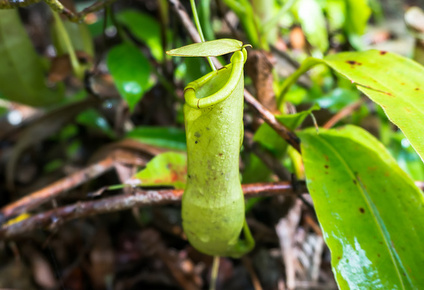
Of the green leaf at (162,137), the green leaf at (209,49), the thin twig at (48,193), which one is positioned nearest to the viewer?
the green leaf at (209,49)

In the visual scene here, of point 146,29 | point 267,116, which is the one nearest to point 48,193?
point 267,116

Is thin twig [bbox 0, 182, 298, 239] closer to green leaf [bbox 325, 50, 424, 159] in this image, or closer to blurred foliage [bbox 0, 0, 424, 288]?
blurred foliage [bbox 0, 0, 424, 288]

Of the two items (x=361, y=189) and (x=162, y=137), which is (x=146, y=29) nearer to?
(x=162, y=137)

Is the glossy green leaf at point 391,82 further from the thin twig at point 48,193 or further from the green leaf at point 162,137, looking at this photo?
the thin twig at point 48,193

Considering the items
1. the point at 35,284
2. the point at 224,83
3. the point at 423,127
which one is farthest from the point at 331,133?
the point at 35,284

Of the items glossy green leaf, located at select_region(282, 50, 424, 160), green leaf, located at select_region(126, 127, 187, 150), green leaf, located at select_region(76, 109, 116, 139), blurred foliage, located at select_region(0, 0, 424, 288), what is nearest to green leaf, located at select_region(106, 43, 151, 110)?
blurred foliage, located at select_region(0, 0, 424, 288)

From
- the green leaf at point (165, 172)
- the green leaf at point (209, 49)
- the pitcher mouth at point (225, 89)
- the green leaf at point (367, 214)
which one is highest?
the green leaf at point (209, 49)

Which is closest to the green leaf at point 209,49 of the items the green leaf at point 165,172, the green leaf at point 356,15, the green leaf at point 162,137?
the green leaf at point 165,172
